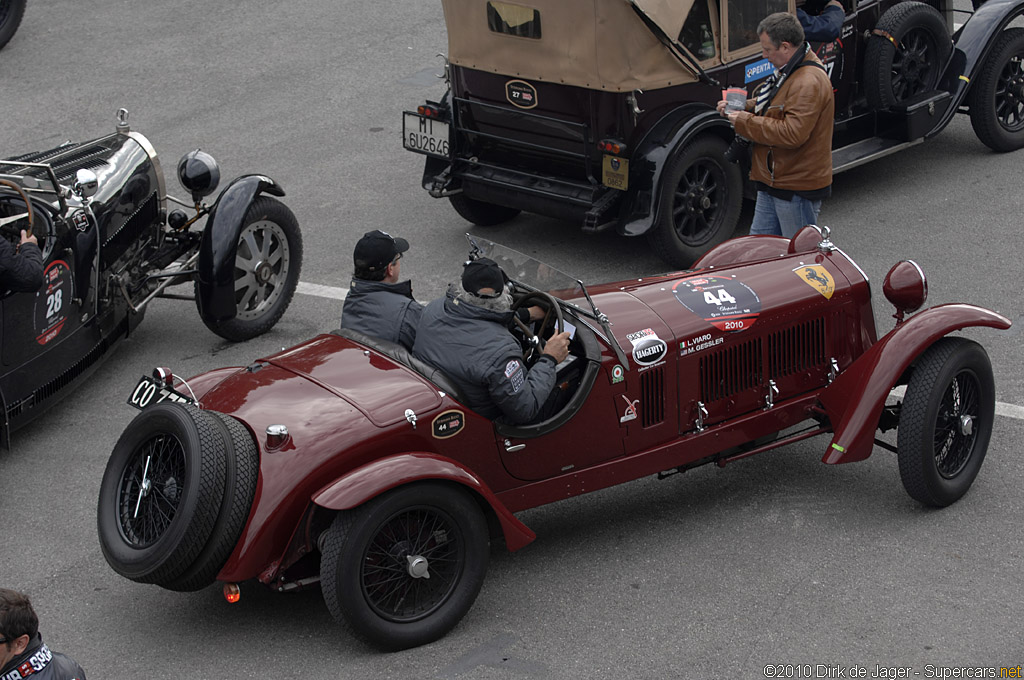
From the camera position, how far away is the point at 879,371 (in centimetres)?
546

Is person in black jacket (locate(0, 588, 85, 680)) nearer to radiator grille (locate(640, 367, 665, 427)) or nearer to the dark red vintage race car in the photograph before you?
the dark red vintage race car

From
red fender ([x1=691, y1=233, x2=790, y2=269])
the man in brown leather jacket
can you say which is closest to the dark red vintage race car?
red fender ([x1=691, y1=233, x2=790, y2=269])

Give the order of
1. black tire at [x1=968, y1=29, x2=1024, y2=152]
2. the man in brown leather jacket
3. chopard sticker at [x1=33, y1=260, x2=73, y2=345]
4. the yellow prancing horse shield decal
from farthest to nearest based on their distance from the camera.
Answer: black tire at [x1=968, y1=29, x2=1024, y2=152] < the man in brown leather jacket < chopard sticker at [x1=33, y1=260, x2=73, y2=345] < the yellow prancing horse shield decal

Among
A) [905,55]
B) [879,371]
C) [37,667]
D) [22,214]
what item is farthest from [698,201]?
[37,667]

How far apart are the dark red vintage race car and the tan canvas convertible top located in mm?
2055

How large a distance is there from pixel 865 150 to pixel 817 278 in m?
3.70

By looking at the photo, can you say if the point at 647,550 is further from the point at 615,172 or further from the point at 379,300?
the point at 615,172

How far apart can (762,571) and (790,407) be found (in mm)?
910

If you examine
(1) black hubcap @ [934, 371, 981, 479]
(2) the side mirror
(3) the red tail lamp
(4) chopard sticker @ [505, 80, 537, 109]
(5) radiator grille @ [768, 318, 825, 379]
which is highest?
(2) the side mirror

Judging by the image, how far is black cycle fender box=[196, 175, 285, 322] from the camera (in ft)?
23.1

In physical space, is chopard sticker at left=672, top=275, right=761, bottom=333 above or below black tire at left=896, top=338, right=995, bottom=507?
above

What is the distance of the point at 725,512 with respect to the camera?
560 cm

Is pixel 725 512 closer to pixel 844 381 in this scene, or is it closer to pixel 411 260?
pixel 844 381

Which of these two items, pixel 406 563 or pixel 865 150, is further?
pixel 865 150
